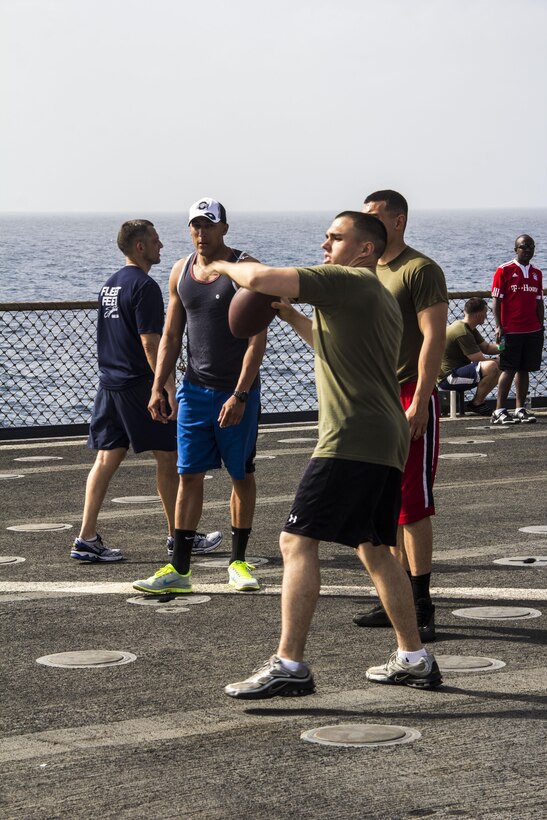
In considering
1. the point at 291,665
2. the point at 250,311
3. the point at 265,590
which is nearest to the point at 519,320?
the point at 265,590

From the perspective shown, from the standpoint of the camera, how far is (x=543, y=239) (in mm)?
175500

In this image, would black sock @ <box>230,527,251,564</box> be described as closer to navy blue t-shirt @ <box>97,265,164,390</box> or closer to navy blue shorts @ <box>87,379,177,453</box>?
navy blue shorts @ <box>87,379,177,453</box>

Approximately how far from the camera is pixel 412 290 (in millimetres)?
6820

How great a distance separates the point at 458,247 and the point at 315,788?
4839 inches

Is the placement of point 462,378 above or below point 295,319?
below

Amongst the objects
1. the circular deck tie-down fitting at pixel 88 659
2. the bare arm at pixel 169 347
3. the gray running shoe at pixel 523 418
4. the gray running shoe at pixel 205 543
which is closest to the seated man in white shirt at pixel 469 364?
the gray running shoe at pixel 523 418

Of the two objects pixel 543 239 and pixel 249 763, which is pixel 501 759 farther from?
pixel 543 239

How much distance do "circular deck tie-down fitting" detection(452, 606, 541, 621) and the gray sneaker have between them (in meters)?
1.31

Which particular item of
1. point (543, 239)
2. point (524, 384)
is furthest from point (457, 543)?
point (543, 239)

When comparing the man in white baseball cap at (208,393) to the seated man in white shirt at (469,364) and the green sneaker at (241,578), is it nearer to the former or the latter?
the green sneaker at (241,578)

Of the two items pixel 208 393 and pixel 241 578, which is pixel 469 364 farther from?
pixel 241 578

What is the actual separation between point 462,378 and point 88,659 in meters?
11.2

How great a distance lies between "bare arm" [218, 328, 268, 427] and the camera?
307 inches

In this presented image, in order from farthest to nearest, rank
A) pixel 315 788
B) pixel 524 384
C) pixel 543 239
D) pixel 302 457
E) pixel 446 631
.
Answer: pixel 543 239
pixel 524 384
pixel 302 457
pixel 446 631
pixel 315 788
